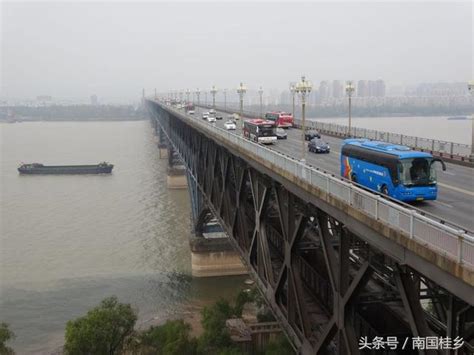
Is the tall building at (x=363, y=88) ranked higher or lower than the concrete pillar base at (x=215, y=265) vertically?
higher

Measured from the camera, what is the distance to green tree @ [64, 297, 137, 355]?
25109 mm

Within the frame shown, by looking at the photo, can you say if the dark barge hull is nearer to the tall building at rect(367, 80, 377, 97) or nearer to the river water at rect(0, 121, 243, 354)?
the river water at rect(0, 121, 243, 354)

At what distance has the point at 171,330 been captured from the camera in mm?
26578

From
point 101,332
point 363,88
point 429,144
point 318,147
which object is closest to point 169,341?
point 101,332

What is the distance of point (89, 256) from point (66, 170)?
205 feet

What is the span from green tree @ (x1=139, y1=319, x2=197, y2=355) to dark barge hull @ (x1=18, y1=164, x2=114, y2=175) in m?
76.7

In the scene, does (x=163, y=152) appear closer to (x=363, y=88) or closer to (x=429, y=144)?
(x=363, y=88)

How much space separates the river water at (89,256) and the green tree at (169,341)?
301 inches

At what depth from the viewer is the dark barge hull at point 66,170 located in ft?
333

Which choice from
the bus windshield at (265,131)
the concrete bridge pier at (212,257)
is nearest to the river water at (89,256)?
the concrete bridge pier at (212,257)

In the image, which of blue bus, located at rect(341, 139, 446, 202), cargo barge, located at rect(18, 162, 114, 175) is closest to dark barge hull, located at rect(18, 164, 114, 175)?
cargo barge, located at rect(18, 162, 114, 175)

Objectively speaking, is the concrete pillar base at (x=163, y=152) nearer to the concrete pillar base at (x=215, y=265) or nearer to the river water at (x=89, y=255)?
the river water at (x=89, y=255)

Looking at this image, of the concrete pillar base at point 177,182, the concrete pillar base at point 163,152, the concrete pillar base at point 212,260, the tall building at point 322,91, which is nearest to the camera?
the concrete pillar base at point 212,260

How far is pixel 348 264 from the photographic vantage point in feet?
41.6
